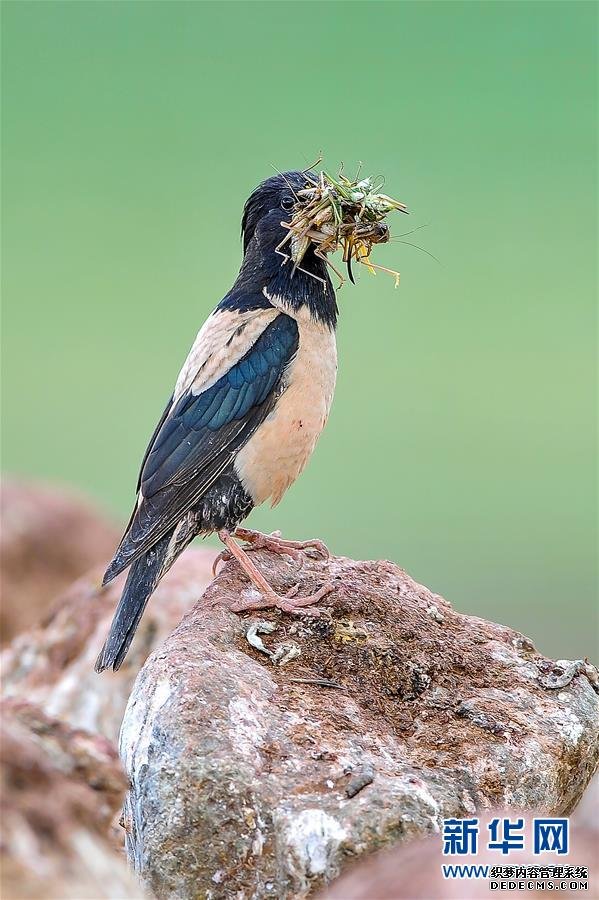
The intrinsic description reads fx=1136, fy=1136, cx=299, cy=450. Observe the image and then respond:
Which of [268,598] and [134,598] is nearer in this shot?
[268,598]

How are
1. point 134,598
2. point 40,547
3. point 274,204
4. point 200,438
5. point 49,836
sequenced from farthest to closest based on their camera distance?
point 40,547
point 274,204
point 200,438
point 134,598
point 49,836

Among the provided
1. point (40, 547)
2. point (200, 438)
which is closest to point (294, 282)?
point (200, 438)

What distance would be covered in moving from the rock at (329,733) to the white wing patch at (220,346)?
1.17 metres

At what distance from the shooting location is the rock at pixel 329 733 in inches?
186

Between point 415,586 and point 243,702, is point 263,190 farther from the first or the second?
point 243,702

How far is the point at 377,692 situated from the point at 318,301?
2543mm

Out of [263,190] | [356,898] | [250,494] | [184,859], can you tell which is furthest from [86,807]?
[263,190]

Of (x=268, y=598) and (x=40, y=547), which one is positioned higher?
(x=40, y=547)

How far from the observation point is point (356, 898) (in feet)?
11.6

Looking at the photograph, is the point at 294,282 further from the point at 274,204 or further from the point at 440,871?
the point at 440,871

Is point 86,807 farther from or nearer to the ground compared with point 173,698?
nearer to the ground

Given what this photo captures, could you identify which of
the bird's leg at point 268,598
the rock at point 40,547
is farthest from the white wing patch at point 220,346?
the rock at point 40,547

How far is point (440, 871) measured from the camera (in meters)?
3.50

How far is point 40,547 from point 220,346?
540 centimetres
